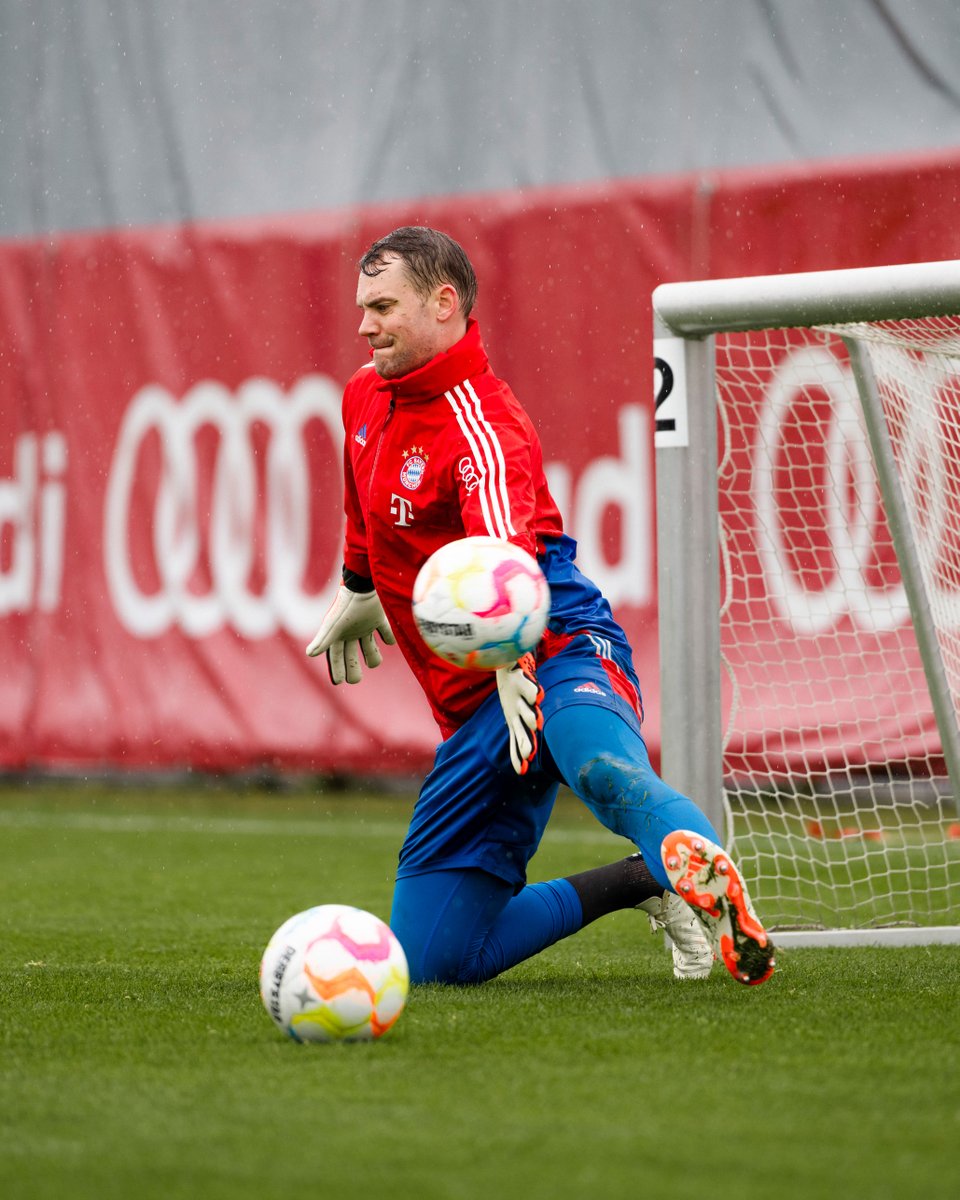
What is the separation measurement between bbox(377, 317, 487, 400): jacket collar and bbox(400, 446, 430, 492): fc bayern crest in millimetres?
134

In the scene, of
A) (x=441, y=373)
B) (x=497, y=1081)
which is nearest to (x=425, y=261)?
(x=441, y=373)

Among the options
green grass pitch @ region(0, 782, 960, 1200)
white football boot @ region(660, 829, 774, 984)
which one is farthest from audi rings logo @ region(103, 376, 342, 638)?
white football boot @ region(660, 829, 774, 984)

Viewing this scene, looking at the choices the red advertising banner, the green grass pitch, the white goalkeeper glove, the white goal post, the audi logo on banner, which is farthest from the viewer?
the red advertising banner

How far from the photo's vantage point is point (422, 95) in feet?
31.4

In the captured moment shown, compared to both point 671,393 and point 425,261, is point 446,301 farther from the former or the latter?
point 671,393

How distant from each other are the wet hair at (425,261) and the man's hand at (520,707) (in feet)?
3.13

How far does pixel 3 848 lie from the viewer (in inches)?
305

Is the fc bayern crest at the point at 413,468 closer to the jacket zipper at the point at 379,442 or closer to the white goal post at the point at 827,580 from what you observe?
the jacket zipper at the point at 379,442

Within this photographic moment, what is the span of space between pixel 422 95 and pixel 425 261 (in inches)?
231

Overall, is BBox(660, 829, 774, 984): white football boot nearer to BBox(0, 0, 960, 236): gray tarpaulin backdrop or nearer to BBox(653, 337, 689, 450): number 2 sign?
BBox(653, 337, 689, 450): number 2 sign

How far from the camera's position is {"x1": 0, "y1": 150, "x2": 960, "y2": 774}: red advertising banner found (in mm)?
8922

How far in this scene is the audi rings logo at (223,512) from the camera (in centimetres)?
969

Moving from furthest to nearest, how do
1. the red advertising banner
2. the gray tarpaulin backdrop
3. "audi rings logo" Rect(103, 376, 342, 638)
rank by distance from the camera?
1. "audi rings logo" Rect(103, 376, 342, 638)
2. the red advertising banner
3. the gray tarpaulin backdrop

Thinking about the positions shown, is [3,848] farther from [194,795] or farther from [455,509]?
[455,509]
